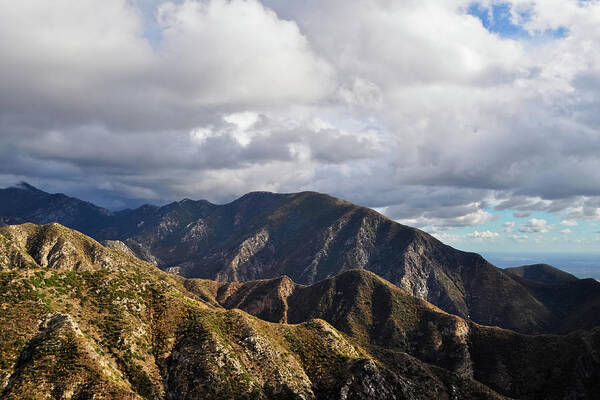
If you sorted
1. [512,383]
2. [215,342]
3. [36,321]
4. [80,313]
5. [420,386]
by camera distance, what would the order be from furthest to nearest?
[512,383], [420,386], [215,342], [80,313], [36,321]

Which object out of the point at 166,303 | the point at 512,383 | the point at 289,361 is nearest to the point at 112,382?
the point at 166,303

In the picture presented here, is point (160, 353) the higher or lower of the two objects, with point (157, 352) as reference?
lower

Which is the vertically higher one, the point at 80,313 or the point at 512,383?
the point at 80,313

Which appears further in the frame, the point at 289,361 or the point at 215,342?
the point at 289,361

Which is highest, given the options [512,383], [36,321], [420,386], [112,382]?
[36,321]

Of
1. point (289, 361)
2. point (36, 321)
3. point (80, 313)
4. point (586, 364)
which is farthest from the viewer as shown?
point (586, 364)

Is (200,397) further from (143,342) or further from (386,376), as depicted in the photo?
(386,376)
